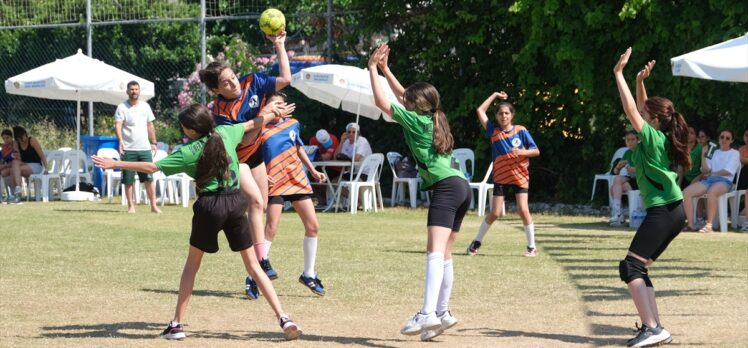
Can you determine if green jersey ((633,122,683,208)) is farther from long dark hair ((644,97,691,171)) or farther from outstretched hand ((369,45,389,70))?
outstretched hand ((369,45,389,70))

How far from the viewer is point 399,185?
20.5 meters

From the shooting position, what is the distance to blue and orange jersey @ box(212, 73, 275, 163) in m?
8.62

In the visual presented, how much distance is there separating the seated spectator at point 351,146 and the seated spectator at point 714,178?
5474 millimetres

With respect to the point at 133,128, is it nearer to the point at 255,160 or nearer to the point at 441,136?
the point at 255,160

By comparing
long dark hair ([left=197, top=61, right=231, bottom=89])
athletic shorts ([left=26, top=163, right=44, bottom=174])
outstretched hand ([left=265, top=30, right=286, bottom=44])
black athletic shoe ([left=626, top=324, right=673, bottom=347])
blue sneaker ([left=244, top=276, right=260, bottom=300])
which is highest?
outstretched hand ([left=265, top=30, right=286, bottom=44])

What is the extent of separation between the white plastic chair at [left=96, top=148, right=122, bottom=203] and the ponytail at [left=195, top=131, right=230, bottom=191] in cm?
1389

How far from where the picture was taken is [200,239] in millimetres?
7238

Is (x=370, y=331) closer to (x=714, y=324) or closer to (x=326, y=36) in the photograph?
(x=714, y=324)

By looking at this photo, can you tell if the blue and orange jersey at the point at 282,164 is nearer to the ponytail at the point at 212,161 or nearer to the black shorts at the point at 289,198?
the black shorts at the point at 289,198

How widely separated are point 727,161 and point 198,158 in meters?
10.3

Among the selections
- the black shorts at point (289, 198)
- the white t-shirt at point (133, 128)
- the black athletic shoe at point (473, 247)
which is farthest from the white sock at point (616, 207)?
the black shorts at point (289, 198)

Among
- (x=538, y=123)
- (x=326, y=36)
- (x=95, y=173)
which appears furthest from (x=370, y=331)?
(x=95, y=173)

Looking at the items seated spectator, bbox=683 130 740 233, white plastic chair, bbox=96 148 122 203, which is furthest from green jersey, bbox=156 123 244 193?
white plastic chair, bbox=96 148 122 203

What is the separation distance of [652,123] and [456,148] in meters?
13.8
